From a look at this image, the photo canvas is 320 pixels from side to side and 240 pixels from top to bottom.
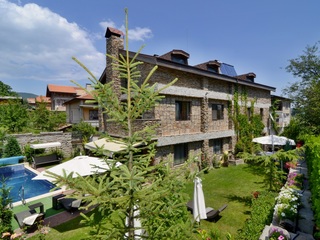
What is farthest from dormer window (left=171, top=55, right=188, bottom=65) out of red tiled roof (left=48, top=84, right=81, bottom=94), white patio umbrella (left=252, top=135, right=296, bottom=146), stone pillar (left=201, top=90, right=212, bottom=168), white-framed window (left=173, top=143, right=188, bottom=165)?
red tiled roof (left=48, top=84, right=81, bottom=94)

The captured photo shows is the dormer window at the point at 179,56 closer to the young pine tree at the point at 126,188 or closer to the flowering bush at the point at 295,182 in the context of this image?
the flowering bush at the point at 295,182

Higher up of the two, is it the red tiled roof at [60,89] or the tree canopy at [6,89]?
the tree canopy at [6,89]

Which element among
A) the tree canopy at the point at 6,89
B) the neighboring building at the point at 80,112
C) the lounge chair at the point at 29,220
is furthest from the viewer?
the tree canopy at the point at 6,89

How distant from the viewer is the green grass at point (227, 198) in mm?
9141

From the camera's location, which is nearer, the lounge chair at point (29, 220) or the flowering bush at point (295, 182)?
the lounge chair at point (29, 220)

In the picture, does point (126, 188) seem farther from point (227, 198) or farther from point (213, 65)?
point (213, 65)

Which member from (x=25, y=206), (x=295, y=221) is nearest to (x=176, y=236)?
(x=295, y=221)

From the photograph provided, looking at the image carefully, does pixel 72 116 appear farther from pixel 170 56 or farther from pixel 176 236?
pixel 176 236

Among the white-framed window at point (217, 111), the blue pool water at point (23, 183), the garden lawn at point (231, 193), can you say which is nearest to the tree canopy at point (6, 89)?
the blue pool water at point (23, 183)

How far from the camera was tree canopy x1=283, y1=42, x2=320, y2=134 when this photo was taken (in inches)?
795

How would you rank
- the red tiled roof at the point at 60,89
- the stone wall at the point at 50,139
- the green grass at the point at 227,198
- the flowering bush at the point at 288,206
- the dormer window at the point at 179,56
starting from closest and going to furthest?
the flowering bush at the point at 288,206 → the green grass at the point at 227,198 → the dormer window at the point at 179,56 → the stone wall at the point at 50,139 → the red tiled roof at the point at 60,89

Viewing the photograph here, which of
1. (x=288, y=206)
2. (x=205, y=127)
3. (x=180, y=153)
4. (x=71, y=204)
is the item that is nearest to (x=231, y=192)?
(x=180, y=153)

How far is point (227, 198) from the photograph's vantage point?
1272 centimetres

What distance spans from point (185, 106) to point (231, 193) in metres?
8.32
